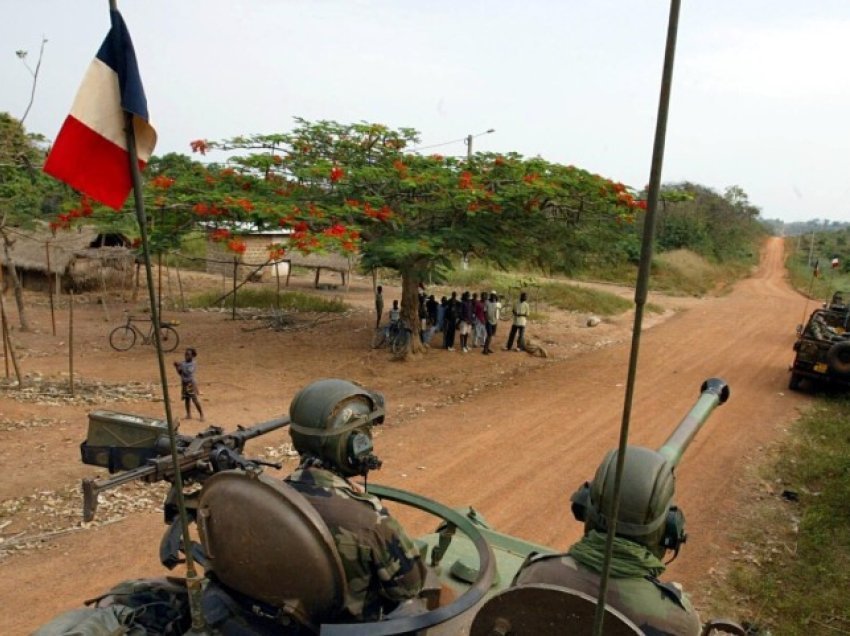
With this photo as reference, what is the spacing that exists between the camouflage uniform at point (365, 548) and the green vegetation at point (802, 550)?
159 inches

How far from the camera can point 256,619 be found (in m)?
2.80

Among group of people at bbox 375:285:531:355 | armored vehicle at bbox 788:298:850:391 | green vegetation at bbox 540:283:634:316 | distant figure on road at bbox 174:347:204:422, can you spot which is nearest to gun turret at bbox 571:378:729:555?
distant figure on road at bbox 174:347:204:422

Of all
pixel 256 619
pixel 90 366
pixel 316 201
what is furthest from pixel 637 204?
pixel 256 619

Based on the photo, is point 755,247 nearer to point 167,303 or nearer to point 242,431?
point 167,303

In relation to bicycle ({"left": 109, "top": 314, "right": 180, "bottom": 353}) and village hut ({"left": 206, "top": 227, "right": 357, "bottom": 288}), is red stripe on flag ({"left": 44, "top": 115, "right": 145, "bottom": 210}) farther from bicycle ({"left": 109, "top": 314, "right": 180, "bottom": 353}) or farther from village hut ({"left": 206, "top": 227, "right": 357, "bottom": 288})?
village hut ({"left": 206, "top": 227, "right": 357, "bottom": 288})

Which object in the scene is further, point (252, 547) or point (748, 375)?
point (748, 375)

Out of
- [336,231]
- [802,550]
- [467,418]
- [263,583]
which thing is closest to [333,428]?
[263,583]

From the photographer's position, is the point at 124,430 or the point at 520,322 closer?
the point at 124,430

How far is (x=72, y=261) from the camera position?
2216 centimetres

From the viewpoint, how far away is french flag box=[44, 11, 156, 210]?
7.13 ft

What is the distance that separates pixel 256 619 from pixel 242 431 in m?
1.09

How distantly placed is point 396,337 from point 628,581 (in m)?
12.5

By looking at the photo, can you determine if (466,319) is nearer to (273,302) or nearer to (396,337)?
(396,337)

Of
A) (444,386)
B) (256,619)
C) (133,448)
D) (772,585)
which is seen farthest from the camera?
(444,386)
